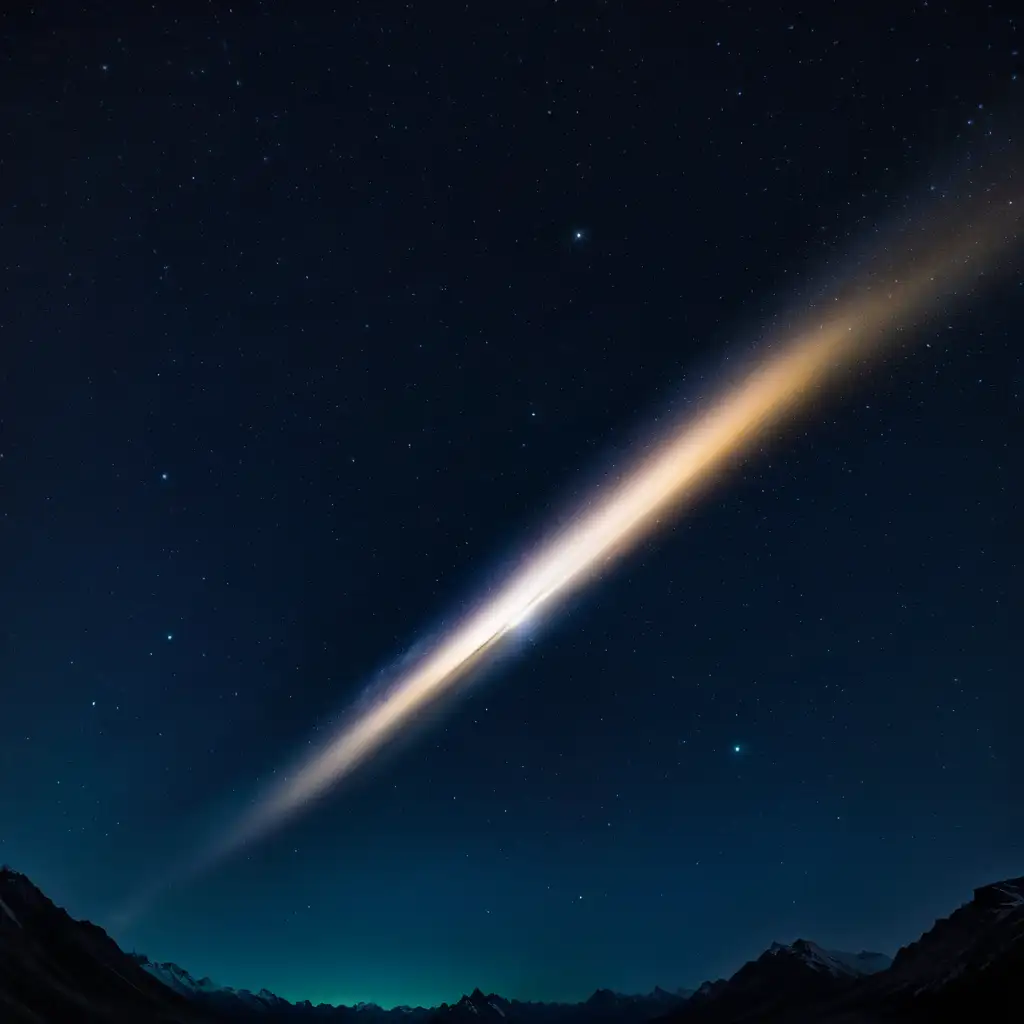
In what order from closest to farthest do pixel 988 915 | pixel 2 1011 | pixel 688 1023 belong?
1. pixel 2 1011
2. pixel 988 915
3. pixel 688 1023

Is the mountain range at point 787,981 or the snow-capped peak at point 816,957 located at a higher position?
the mountain range at point 787,981

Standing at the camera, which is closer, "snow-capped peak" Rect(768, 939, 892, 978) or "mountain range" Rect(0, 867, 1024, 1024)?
"mountain range" Rect(0, 867, 1024, 1024)

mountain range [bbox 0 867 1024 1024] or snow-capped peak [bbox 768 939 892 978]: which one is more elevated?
mountain range [bbox 0 867 1024 1024]

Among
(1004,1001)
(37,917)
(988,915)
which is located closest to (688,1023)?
(988,915)

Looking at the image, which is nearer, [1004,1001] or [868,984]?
[1004,1001]

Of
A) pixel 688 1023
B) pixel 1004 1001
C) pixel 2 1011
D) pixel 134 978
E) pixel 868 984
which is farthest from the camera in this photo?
pixel 688 1023

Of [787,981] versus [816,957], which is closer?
[787,981]

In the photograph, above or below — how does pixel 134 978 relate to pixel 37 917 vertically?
below

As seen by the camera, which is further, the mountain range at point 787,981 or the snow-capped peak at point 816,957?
the snow-capped peak at point 816,957

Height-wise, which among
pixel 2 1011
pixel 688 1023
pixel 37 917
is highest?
pixel 37 917

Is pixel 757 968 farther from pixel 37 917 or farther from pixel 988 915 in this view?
pixel 37 917
